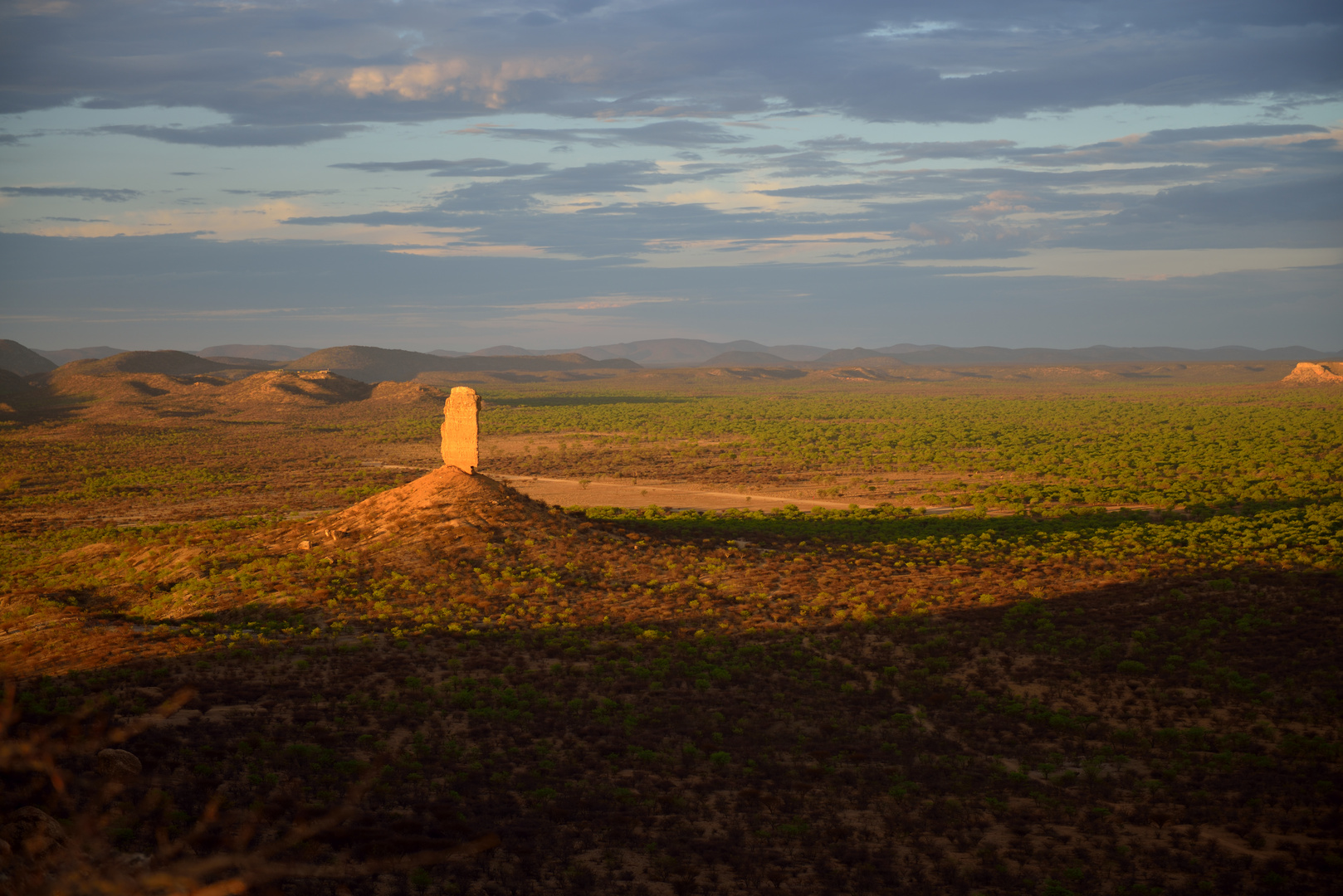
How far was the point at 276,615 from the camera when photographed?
756 inches

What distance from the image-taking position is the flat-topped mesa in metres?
26.1

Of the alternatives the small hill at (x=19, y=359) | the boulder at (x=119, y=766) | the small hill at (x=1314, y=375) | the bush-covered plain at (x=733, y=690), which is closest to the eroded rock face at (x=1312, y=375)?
the small hill at (x=1314, y=375)

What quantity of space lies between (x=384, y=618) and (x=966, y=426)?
191 feet

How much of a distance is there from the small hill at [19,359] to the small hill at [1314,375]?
202959 mm

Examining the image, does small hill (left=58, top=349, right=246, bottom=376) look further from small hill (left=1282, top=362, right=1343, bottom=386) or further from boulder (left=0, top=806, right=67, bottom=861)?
small hill (left=1282, top=362, right=1343, bottom=386)

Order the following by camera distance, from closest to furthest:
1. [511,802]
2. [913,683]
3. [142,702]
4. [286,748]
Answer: [511,802], [286,748], [142,702], [913,683]

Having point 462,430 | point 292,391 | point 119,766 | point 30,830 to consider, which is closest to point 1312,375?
point 292,391

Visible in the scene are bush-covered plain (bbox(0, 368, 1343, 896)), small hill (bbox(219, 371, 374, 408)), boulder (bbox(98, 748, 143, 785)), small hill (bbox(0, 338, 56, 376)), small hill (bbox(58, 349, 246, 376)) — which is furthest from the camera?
small hill (bbox(0, 338, 56, 376))

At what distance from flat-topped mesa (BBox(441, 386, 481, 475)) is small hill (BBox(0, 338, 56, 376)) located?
6821 inches

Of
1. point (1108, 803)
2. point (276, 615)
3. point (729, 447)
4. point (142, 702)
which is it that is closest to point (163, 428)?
point (729, 447)

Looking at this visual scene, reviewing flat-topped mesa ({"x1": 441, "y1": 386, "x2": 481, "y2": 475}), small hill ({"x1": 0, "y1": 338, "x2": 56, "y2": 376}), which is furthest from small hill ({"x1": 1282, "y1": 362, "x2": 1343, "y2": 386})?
small hill ({"x1": 0, "y1": 338, "x2": 56, "y2": 376})

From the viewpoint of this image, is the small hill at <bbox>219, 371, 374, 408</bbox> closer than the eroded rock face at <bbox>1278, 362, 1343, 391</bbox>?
Yes

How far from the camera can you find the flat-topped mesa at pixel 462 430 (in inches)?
1029

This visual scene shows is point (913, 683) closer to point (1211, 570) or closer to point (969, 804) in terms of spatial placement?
point (969, 804)
